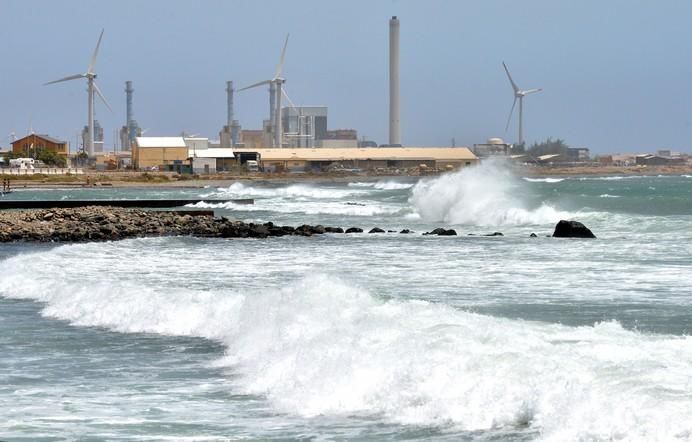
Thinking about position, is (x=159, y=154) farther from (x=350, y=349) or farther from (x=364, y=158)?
(x=350, y=349)

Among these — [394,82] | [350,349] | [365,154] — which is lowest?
[350,349]

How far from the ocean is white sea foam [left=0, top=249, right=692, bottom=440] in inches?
0.8

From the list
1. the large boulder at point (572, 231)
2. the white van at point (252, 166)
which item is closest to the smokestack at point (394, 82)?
the white van at point (252, 166)

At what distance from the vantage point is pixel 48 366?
11.9m

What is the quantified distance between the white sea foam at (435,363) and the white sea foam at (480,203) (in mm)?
27885

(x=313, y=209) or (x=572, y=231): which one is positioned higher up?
(x=572, y=231)

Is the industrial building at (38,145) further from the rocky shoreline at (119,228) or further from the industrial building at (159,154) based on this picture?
the rocky shoreline at (119,228)

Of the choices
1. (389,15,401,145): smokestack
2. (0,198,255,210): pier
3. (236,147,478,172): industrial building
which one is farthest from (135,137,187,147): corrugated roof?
(0,198,255,210): pier

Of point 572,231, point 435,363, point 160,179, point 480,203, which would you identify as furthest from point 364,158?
point 435,363

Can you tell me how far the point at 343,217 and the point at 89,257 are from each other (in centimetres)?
2388

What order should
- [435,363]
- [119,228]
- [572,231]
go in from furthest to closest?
[119,228], [572,231], [435,363]

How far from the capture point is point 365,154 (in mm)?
159625

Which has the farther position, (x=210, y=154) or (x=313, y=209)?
(x=210, y=154)

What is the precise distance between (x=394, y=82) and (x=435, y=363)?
7011 inches
